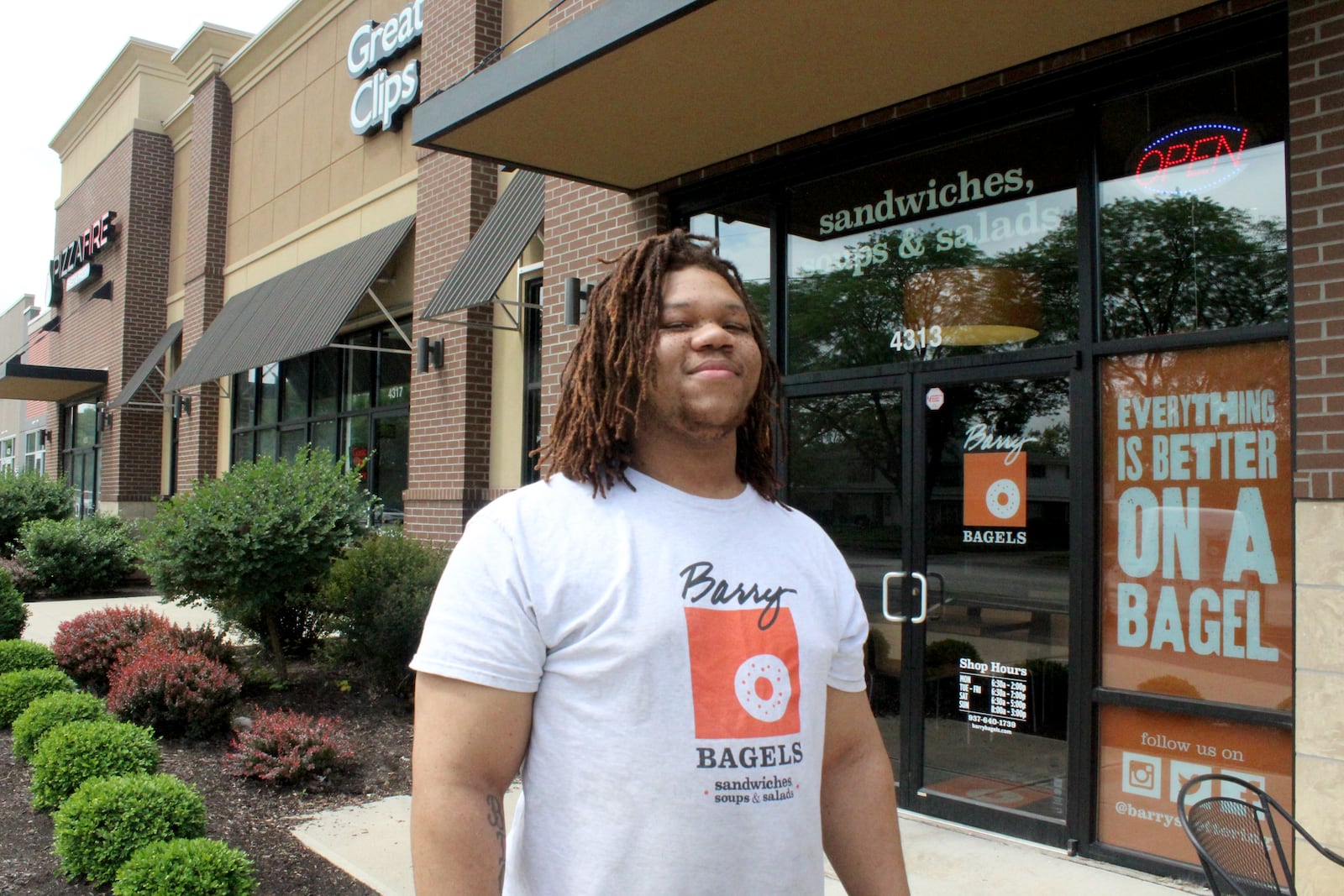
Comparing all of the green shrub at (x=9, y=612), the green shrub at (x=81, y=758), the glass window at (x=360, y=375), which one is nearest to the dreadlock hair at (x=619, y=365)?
the green shrub at (x=81, y=758)

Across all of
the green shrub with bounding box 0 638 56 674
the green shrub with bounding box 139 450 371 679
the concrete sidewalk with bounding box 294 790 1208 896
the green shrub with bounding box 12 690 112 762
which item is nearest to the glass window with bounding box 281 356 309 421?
the green shrub with bounding box 139 450 371 679

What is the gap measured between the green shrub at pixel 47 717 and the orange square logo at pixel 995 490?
4700 millimetres

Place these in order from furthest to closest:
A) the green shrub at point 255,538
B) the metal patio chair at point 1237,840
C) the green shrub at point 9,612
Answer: the green shrub at point 9,612, the green shrub at point 255,538, the metal patio chair at point 1237,840

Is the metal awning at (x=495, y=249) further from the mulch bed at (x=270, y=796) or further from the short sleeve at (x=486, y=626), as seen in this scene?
the short sleeve at (x=486, y=626)

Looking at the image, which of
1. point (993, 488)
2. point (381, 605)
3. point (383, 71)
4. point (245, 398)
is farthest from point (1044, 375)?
point (245, 398)

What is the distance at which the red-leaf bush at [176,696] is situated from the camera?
623 centimetres

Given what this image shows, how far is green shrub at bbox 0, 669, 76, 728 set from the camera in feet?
21.8

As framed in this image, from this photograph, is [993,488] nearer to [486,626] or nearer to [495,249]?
[486,626]

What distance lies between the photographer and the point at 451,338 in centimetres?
1025

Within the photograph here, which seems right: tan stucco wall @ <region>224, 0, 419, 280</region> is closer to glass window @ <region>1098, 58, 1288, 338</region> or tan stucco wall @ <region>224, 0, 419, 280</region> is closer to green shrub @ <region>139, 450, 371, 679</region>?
green shrub @ <region>139, 450, 371, 679</region>

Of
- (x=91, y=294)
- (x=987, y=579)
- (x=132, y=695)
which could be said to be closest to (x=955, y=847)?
(x=987, y=579)

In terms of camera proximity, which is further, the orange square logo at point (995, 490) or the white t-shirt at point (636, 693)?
the orange square logo at point (995, 490)

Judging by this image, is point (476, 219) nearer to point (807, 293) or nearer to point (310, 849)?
point (807, 293)

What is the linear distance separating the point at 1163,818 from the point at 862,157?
3493 mm
